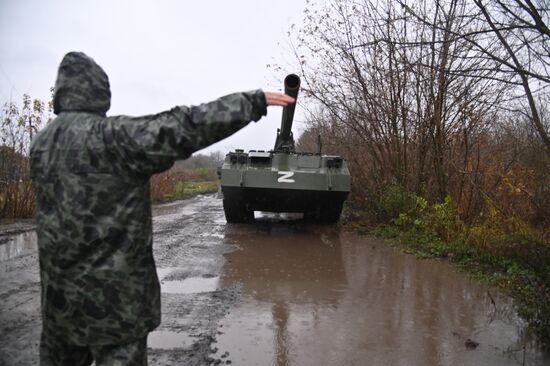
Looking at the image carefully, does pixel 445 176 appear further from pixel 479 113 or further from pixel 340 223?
pixel 340 223

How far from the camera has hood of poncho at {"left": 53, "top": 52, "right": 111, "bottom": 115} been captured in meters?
1.89

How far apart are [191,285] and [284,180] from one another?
3306 millimetres

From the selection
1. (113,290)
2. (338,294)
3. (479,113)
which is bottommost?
(338,294)

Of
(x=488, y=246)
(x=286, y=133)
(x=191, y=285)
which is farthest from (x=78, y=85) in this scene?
(x=286, y=133)

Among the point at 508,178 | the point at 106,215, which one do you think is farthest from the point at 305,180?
the point at 106,215

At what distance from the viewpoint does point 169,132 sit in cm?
177

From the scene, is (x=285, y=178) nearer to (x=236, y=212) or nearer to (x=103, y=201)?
(x=236, y=212)

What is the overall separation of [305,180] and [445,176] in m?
2.56

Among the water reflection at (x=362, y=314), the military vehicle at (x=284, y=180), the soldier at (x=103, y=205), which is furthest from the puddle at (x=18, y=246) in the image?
the soldier at (x=103, y=205)

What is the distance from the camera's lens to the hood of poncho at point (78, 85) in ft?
6.20

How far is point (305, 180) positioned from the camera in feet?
26.1

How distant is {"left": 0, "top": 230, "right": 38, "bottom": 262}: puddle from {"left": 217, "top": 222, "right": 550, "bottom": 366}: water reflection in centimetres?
276

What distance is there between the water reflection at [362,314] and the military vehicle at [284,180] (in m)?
1.42

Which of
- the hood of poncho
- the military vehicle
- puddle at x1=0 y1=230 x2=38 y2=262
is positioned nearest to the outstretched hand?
the hood of poncho
